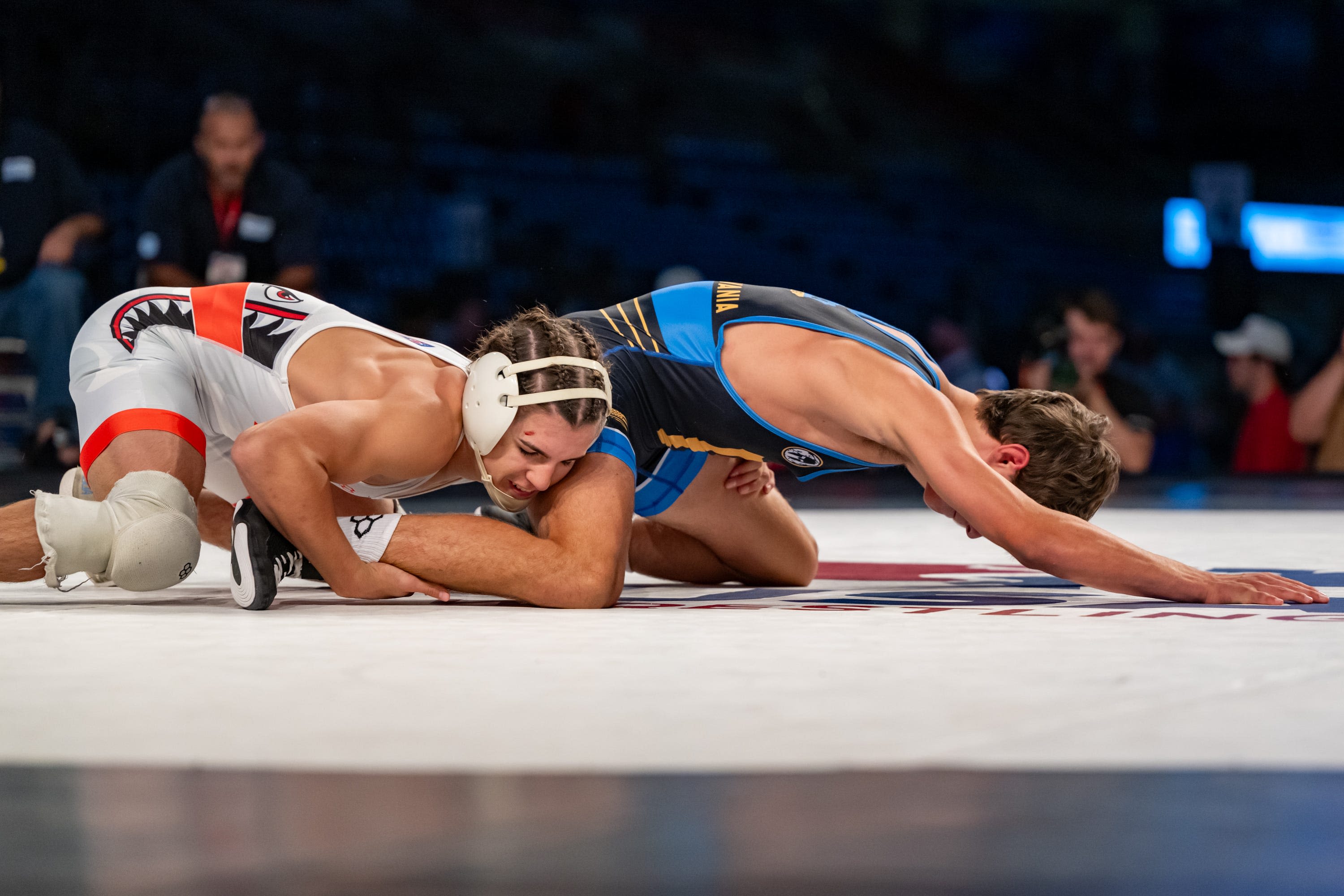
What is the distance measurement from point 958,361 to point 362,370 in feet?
17.9

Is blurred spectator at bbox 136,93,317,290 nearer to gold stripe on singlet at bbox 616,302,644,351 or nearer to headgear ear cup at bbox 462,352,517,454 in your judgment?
gold stripe on singlet at bbox 616,302,644,351

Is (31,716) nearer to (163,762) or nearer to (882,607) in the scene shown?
(163,762)

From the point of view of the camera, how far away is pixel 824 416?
2.56 meters

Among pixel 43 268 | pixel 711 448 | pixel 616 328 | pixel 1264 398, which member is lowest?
pixel 711 448

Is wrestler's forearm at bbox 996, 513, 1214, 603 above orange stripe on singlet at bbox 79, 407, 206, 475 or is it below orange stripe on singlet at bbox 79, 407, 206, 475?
below

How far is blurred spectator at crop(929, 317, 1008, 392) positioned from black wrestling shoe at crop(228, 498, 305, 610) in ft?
17.8

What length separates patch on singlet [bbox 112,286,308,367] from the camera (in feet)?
8.76

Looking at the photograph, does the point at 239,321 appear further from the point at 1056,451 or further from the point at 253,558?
the point at 1056,451

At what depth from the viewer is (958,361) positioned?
24.8ft

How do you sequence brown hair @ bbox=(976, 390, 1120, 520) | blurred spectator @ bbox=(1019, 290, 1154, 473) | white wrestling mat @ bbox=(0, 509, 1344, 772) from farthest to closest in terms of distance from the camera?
blurred spectator @ bbox=(1019, 290, 1154, 473) < brown hair @ bbox=(976, 390, 1120, 520) < white wrestling mat @ bbox=(0, 509, 1344, 772)

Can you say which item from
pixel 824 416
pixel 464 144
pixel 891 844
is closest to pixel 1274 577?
pixel 824 416

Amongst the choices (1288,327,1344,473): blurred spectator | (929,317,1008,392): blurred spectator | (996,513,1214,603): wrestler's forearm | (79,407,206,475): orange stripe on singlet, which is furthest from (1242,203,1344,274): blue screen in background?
(79,407,206,475): orange stripe on singlet

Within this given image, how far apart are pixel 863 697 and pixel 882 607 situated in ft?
3.23

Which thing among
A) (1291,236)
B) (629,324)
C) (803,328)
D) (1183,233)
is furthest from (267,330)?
(1291,236)
